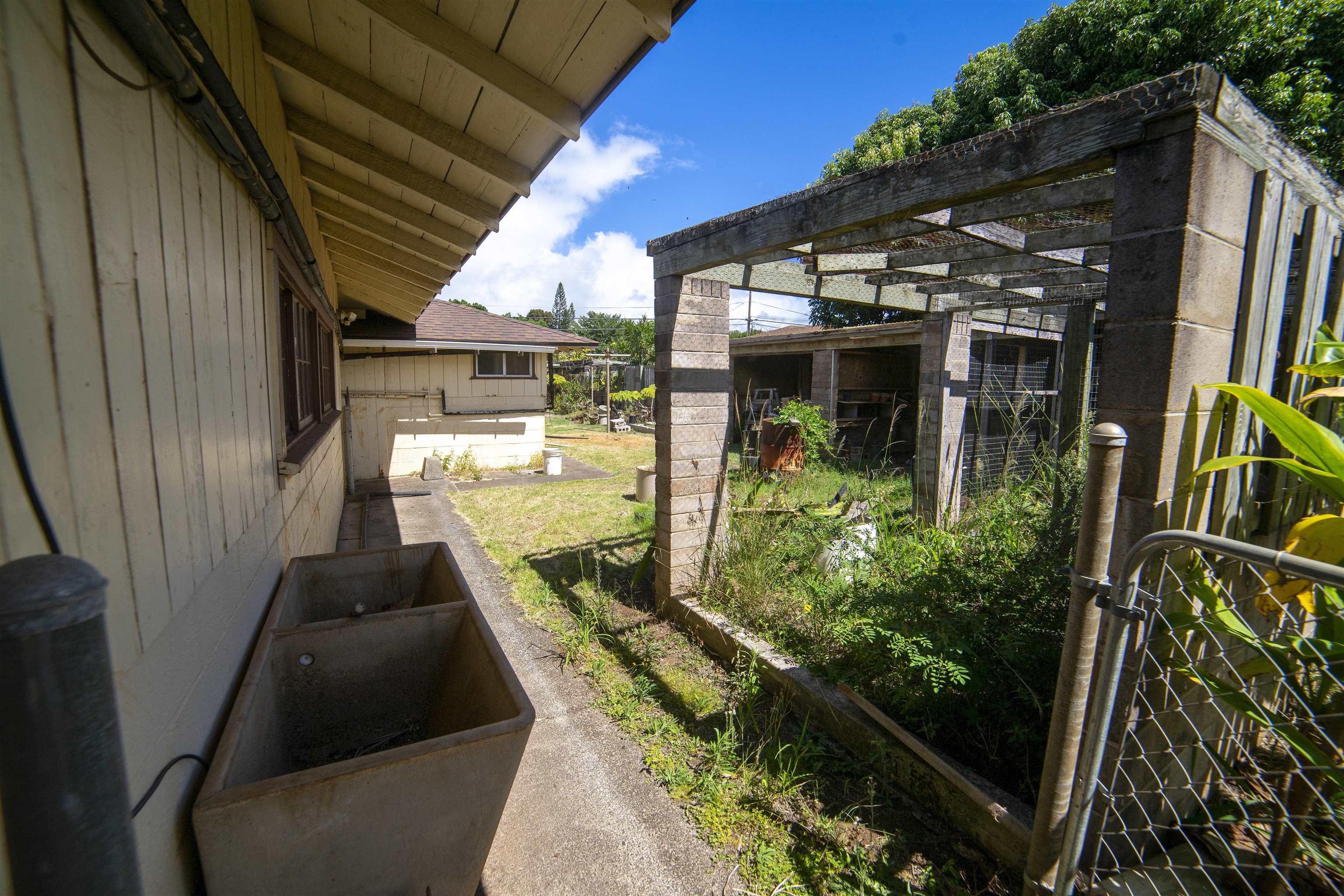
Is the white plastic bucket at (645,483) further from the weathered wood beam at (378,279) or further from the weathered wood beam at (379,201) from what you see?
the weathered wood beam at (379,201)

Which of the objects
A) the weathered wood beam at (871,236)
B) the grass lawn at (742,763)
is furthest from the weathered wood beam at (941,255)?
the grass lawn at (742,763)

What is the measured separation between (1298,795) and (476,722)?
258 cm

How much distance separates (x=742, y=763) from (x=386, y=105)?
10.4ft

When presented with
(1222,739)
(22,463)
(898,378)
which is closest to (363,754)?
(22,463)

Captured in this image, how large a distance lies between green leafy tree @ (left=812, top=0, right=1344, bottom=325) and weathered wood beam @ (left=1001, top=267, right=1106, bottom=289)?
9.73 ft

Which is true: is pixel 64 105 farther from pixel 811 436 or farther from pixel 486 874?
pixel 811 436

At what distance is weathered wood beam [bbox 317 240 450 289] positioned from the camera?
4.61m

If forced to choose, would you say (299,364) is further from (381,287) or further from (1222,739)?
Answer: (1222,739)

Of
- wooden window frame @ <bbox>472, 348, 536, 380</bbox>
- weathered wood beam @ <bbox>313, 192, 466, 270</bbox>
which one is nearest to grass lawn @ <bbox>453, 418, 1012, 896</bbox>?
weathered wood beam @ <bbox>313, 192, 466, 270</bbox>

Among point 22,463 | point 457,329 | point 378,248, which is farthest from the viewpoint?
point 457,329

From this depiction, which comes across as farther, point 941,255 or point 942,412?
point 942,412

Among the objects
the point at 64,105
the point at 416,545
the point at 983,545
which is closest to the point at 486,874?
the point at 416,545

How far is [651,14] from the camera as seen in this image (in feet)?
5.27

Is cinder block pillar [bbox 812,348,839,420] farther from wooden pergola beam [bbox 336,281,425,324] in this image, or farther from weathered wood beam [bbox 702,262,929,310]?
wooden pergola beam [bbox 336,281,425,324]
